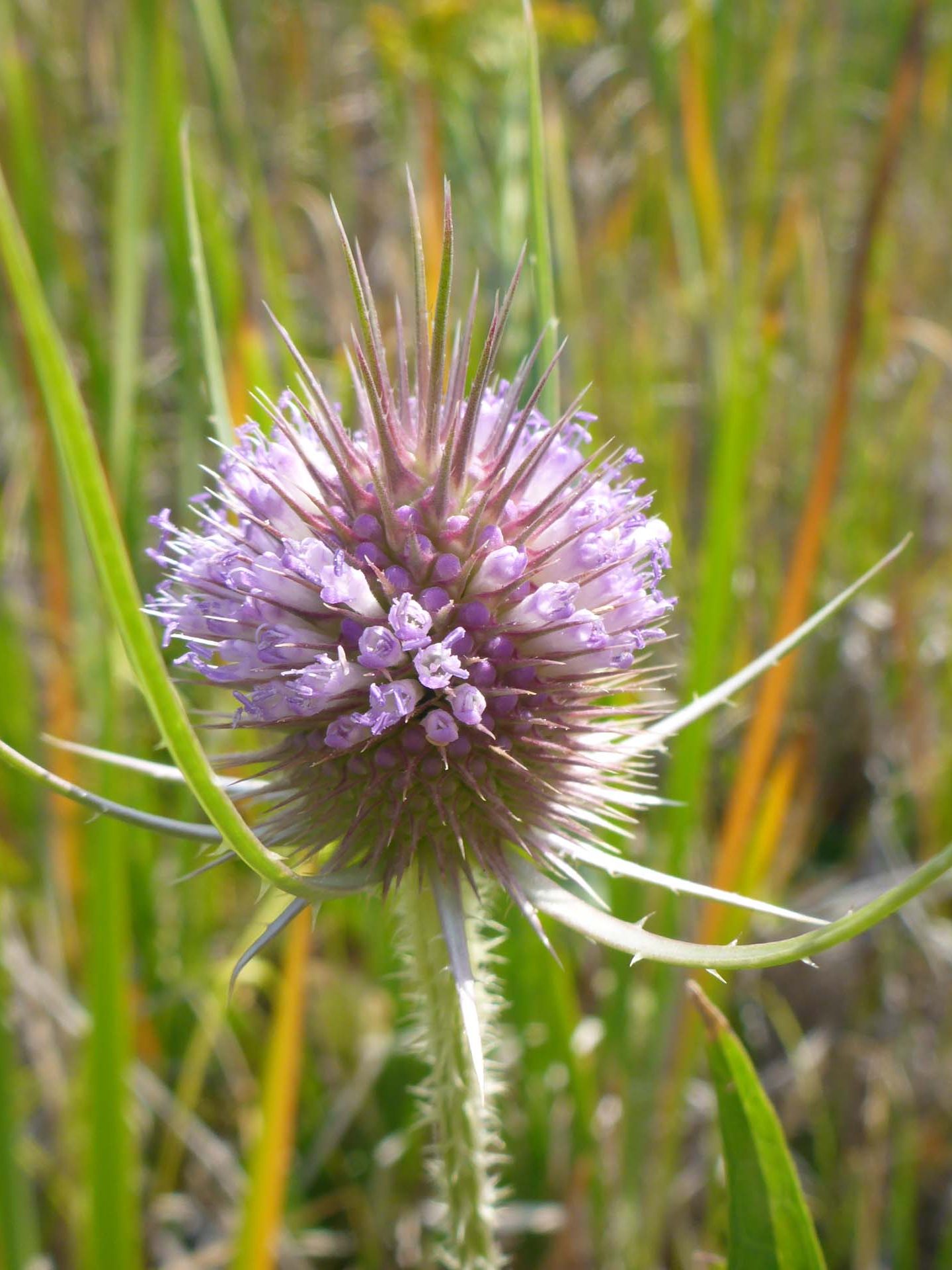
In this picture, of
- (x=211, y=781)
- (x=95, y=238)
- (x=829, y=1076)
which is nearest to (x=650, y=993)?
(x=829, y=1076)

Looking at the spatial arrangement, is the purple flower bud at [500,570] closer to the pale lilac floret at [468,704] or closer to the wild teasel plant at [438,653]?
the wild teasel plant at [438,653]

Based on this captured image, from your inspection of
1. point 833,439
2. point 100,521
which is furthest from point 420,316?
point 833,439

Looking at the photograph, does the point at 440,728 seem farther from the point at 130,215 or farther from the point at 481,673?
the point at 130,215

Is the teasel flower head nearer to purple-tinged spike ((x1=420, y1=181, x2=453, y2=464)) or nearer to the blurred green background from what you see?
purple-tinged spike ((x1=420, y1=181, x2=453, y2=464))

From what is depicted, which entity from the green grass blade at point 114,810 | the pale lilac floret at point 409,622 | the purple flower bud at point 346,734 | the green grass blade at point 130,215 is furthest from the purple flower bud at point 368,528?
the green grass blade at point 130,215

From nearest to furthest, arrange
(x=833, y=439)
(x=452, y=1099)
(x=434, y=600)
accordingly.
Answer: (x=434, y=600)
(x=452, y=1099)
(x=833, y=439)
